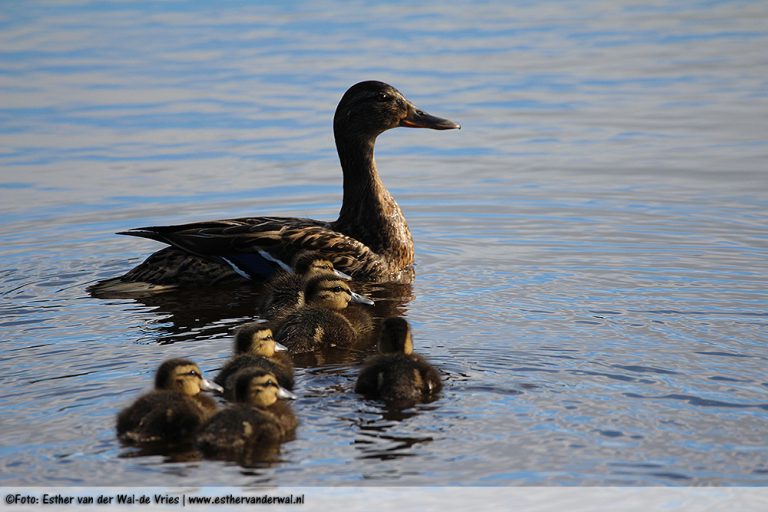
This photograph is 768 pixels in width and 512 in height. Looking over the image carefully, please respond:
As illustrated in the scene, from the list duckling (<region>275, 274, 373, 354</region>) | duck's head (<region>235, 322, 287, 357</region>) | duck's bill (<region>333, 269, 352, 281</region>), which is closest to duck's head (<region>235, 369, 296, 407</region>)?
duck's head (<region>235, 322, 287, 357</region>)

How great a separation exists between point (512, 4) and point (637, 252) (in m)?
12.1

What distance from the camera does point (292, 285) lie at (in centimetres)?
802

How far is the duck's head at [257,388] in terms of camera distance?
5789mm

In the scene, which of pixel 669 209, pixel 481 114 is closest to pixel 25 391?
pixel 669 209

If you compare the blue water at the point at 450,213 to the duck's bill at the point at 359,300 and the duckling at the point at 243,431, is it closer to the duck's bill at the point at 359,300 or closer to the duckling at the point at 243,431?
the duckling at the point at 243,431

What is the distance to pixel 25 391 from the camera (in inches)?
250

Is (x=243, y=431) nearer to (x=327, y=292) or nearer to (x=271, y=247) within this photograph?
(x=327, y=292)

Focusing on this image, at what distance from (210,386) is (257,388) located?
41 cm

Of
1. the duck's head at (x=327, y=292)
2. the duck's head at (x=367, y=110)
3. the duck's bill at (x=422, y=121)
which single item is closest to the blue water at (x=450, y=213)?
the duck's head at (x=327, y=292)

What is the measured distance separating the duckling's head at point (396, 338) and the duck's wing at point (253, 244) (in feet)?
7.40

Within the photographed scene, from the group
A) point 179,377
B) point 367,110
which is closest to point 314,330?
point 179,377

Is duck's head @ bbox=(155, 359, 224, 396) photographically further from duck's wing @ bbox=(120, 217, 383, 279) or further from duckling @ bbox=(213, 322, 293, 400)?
duck's wing @ bbox=(120, 217, 383, 279)

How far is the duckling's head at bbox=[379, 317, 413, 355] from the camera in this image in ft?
21.3
